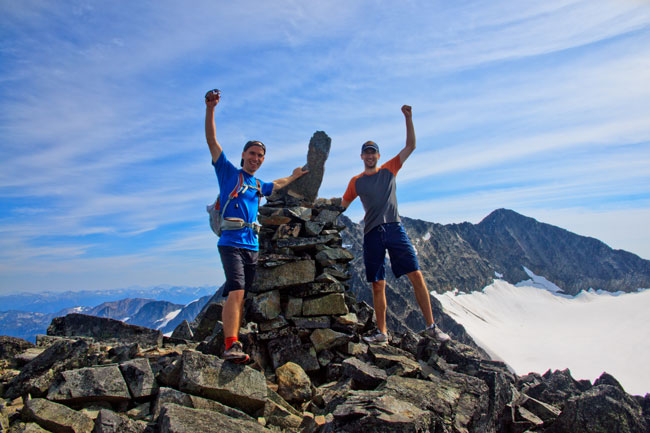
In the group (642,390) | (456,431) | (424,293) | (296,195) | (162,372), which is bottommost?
(642,390)

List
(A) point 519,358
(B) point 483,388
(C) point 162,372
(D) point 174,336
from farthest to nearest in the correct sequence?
(A) point 519,358 < (D) point 174,336 < (B) point 483,388 < (C) point 162,372

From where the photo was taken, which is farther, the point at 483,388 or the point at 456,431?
the point at 483,388

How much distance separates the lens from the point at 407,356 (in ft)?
28.7

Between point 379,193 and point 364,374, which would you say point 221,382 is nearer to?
point 364,374

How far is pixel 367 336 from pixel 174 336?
6.13m

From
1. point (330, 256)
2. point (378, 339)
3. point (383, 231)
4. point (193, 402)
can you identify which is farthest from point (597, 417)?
point (193, 402)

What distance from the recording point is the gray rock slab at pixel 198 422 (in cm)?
500

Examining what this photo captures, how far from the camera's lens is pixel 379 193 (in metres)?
9.45

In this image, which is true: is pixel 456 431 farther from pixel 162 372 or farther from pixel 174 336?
pixel 174 336

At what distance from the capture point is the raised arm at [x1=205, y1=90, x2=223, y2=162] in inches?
296

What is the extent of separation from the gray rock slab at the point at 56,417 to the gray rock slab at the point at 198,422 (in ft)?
4.12

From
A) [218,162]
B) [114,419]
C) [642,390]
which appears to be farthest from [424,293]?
[642,390]

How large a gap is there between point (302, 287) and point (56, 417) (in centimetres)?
592

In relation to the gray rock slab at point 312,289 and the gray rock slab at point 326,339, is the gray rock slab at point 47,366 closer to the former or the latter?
the gray rock slab at point 312,289
